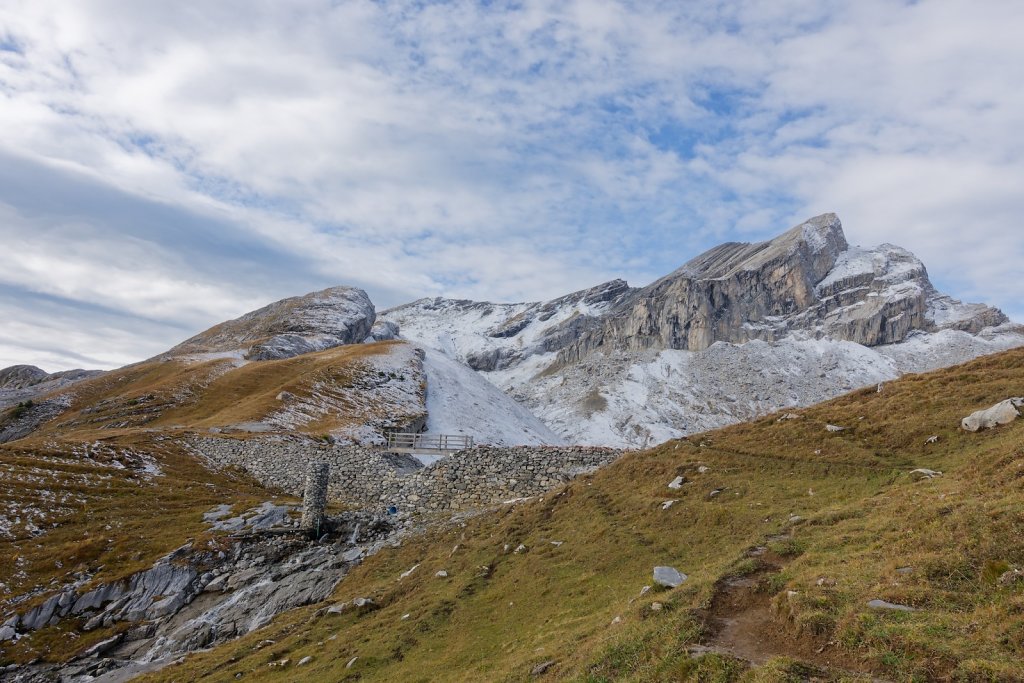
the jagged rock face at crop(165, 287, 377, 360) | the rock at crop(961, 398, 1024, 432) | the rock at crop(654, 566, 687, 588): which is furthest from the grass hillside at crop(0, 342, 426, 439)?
the rock at crop(961, 398, 1024, 432)

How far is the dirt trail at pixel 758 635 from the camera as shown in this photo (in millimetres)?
9711

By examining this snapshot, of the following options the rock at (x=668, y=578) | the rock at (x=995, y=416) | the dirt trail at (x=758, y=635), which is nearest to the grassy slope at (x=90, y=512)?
the rock at (x=668, y=578)

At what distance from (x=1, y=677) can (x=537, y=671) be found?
2537 centimetres

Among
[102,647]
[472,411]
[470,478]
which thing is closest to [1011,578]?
[470,478]

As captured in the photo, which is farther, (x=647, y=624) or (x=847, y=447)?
(x=847, y=447)

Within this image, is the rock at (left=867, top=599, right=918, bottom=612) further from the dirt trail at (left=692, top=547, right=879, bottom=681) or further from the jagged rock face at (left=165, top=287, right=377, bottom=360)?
the jagged rock face at (left=165, top=287, right=377, bottom=360)

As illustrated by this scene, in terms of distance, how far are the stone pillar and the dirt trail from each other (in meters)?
25.5

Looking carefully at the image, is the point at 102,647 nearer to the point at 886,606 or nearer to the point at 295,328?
the point at 886,606

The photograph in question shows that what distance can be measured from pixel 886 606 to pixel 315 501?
29.8m

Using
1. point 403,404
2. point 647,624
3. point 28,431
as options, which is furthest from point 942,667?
point 28,431

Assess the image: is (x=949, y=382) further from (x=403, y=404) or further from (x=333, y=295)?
(x=333, y=295)

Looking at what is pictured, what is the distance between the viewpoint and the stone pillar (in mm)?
31891

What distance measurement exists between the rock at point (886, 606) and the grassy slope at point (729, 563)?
0.18 metres

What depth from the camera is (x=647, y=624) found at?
12586 mm
